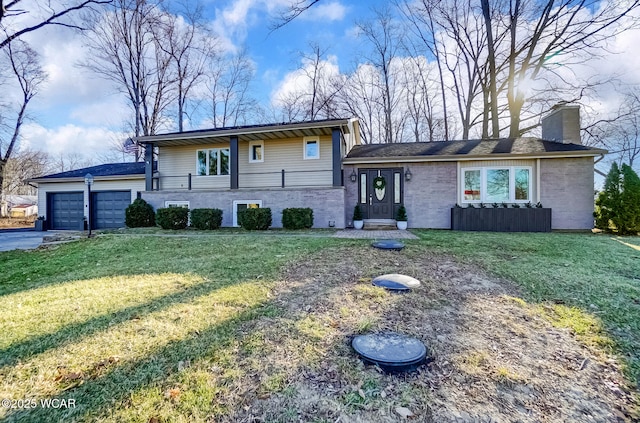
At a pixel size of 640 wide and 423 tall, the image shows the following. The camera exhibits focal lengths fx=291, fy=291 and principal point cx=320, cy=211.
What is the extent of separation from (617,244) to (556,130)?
23.6 ft

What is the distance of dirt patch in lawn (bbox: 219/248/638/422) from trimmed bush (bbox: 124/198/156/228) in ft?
36.5

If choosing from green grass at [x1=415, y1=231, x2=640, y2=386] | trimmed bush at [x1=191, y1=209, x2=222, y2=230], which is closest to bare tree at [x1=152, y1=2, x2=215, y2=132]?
trimmed bush at [x1=191, y1=209, x2=222, y2=230]

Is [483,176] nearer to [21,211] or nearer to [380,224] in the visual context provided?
[380,224]

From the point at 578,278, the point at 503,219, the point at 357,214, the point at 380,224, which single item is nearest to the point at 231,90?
the point at 357,214

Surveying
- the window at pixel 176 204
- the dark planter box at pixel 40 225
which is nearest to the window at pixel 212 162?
the window at pixel 176 204

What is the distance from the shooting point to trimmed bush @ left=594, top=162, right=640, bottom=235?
31.9 feet

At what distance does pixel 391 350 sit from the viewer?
8.24 feet

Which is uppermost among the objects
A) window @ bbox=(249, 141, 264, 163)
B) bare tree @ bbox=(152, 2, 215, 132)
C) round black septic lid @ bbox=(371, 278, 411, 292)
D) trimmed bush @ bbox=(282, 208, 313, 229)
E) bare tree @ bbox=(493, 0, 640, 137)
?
bare tree @ bbox=(152, 2, 215, 132)

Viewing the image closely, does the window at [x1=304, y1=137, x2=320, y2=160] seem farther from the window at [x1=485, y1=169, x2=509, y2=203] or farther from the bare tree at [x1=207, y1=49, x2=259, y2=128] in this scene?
the bare tree at [x1=207, y1=49, x2=259, y2=128]

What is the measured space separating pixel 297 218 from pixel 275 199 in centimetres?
166

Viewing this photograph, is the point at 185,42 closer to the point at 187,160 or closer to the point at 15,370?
the point at 187,160

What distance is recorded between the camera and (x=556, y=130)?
1287cm

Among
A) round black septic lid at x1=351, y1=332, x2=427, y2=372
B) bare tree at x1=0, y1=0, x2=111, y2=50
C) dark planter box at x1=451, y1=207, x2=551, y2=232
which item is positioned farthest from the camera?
dark planter box at x1=451, y1=207, x2=551, y2=232

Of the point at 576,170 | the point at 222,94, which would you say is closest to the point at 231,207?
the point at 576,170
